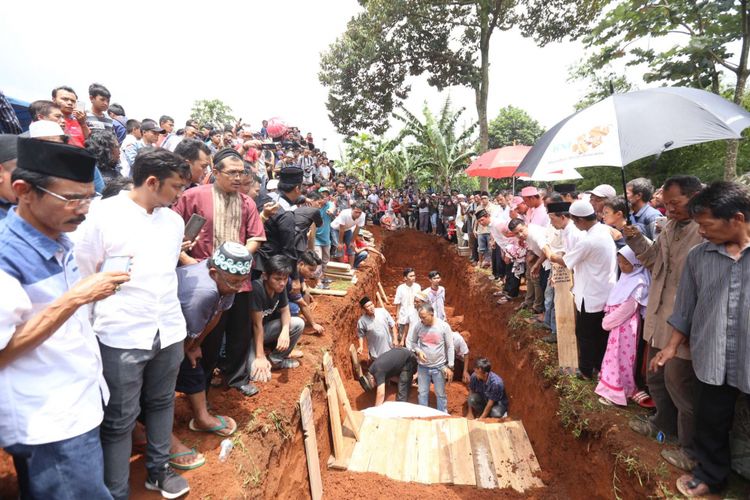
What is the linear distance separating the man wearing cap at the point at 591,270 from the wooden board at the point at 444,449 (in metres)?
2.18

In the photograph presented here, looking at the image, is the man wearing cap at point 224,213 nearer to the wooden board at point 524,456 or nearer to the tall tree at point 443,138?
the wooden board at point 524,456

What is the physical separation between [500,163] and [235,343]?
25.3ft

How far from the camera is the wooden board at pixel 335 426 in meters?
4.88

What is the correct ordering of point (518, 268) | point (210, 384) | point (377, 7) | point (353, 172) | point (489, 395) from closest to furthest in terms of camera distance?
point (210, 384), point (489, 395), point (518, 268), point (377, 7), point (353, 172)

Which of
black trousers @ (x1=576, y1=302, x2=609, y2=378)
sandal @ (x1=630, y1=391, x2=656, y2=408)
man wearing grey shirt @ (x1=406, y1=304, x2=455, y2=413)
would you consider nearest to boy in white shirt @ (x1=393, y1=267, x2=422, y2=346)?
man wearing grey shirt @ (x1=406, y1=304, x2=455, y2=413)

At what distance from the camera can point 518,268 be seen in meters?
7.38

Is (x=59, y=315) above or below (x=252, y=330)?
above

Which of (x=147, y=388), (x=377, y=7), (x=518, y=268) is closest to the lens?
(x=147, y=388)

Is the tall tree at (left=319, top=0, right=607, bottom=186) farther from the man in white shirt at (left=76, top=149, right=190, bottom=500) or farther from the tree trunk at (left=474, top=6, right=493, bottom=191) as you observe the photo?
the man in white shirt at (left=76, top=149, right=190, bottom=500)

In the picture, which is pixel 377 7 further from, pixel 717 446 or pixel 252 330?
pixel 717 446

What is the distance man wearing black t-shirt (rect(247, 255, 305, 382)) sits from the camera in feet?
12.6

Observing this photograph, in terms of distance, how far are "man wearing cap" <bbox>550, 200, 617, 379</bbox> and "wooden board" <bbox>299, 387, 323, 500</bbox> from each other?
325cm

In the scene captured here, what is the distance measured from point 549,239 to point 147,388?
5.26 meters

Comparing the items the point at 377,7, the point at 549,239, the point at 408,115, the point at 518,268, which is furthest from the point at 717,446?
the point at 408,115
